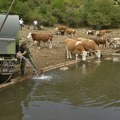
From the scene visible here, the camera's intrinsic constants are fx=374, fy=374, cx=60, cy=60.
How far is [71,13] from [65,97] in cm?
3222

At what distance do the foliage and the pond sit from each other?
24959mm

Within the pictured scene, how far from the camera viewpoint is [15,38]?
1658cm

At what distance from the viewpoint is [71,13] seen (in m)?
46.4

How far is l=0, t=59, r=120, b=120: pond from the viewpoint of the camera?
12906 mm

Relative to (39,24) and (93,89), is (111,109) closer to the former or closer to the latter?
(93,89)

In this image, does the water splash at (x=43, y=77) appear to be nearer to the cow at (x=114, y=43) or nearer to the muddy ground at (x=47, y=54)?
the muddy ground at (x=47, y=54)

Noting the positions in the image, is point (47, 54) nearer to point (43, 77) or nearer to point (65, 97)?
point (43, 77)

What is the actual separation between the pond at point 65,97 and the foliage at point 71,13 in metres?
25.0

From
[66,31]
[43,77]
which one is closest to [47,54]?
[43,77]

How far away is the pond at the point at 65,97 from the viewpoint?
12906 mm

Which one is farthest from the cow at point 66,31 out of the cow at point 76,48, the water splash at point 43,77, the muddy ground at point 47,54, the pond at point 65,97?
the water splash at point 43,77

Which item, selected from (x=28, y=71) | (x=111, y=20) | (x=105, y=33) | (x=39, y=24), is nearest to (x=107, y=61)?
(x=28, y=71)

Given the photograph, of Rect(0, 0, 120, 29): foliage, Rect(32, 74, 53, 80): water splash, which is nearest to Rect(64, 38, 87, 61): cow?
Rect(32, 74, 53, 80): water splash

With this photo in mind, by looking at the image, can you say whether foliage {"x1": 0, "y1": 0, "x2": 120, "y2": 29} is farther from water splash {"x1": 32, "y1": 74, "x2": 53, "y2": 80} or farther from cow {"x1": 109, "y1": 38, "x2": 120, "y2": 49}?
water splash {"x1": 32, "y1": 74, "x2": 53, "y2": 80}
